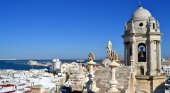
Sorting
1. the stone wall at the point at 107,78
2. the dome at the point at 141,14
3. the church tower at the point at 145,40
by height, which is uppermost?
the dome at the point at 141,14

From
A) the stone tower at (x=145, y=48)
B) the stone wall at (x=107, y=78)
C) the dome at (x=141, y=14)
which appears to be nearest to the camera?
the stone wall at (x=107, y=78)

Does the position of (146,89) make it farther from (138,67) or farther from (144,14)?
(144,14)

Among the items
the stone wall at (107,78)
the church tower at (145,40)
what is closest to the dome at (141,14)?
the church tower at (145,40)

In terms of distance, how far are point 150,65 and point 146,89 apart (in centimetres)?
165

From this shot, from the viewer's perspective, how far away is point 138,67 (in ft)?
73.0

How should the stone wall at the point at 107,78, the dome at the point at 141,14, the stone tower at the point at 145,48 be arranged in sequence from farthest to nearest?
1. the dome at the point at 141,14
2. the stone tower at the point at 145,48
3. the stone wall at the point at 107,78

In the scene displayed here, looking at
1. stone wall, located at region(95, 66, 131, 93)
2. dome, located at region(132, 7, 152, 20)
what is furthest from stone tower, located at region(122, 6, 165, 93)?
stone wall, located at region(95, 66, 131, 93)

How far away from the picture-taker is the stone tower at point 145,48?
21531mm

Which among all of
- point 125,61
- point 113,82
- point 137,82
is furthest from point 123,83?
point 125,61

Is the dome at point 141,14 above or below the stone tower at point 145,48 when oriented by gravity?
above

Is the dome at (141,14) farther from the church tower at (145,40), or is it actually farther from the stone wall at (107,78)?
the stone wall at (107,78)

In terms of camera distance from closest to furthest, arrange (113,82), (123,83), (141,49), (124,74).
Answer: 1. (113,82)
2. (123,83)
3. (124,74)
4. (141,49)

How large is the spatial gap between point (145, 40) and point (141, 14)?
1.78 m

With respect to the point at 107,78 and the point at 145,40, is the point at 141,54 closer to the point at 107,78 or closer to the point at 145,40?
the point at 145,40
